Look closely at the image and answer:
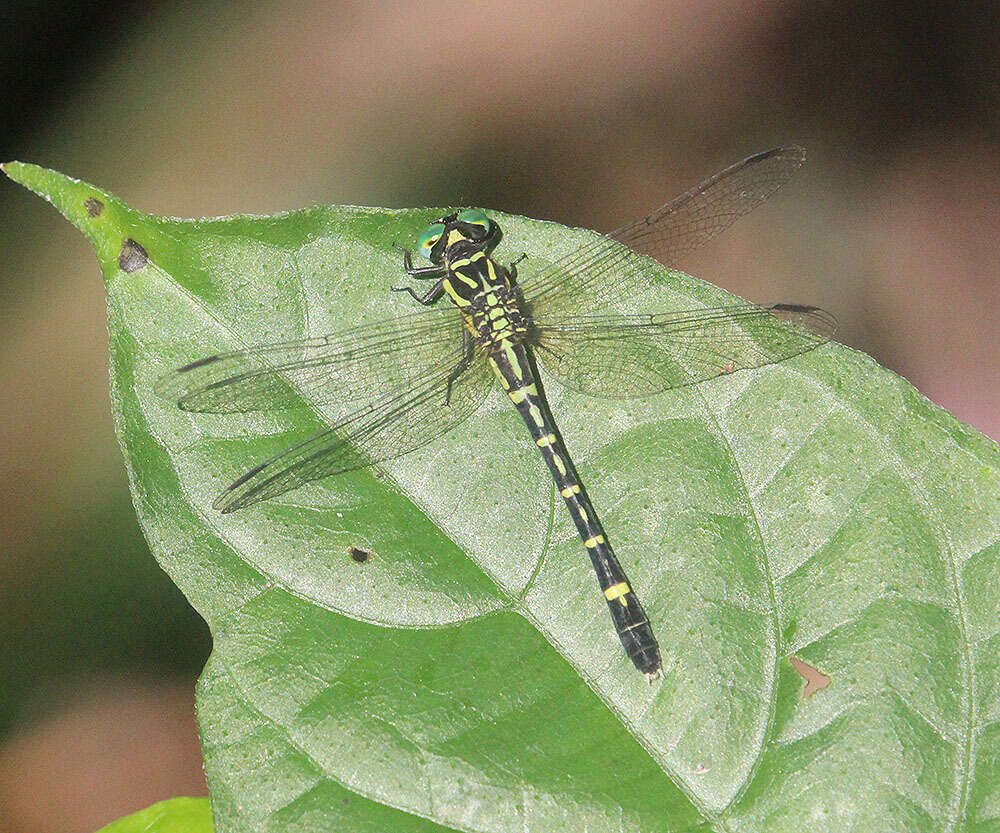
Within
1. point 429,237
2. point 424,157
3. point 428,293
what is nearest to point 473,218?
point 429,237

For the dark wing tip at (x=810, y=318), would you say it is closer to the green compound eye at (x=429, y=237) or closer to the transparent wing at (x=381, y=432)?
the transparent wing at (x=381, y=432)

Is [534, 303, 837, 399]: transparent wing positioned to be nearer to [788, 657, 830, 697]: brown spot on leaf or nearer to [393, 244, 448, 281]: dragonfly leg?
[393, 244, 448, 281]: dragonfly leg

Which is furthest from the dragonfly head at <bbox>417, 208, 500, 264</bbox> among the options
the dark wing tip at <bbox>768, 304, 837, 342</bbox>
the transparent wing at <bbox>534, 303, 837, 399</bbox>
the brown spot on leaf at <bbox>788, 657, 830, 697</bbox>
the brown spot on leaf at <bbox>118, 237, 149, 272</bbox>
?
the brown spot on leaf at <bbox>788, 657, 830, 697</bbox>

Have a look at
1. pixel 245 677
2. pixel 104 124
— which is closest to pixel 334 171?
pixel 104 124

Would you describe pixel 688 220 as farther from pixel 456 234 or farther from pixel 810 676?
pixel 810 676

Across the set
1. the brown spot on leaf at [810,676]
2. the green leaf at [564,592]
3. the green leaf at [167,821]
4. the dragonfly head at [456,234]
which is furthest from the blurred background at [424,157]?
the brown spot on leaf at [810,676]

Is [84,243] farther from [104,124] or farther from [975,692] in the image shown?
[975,692]
